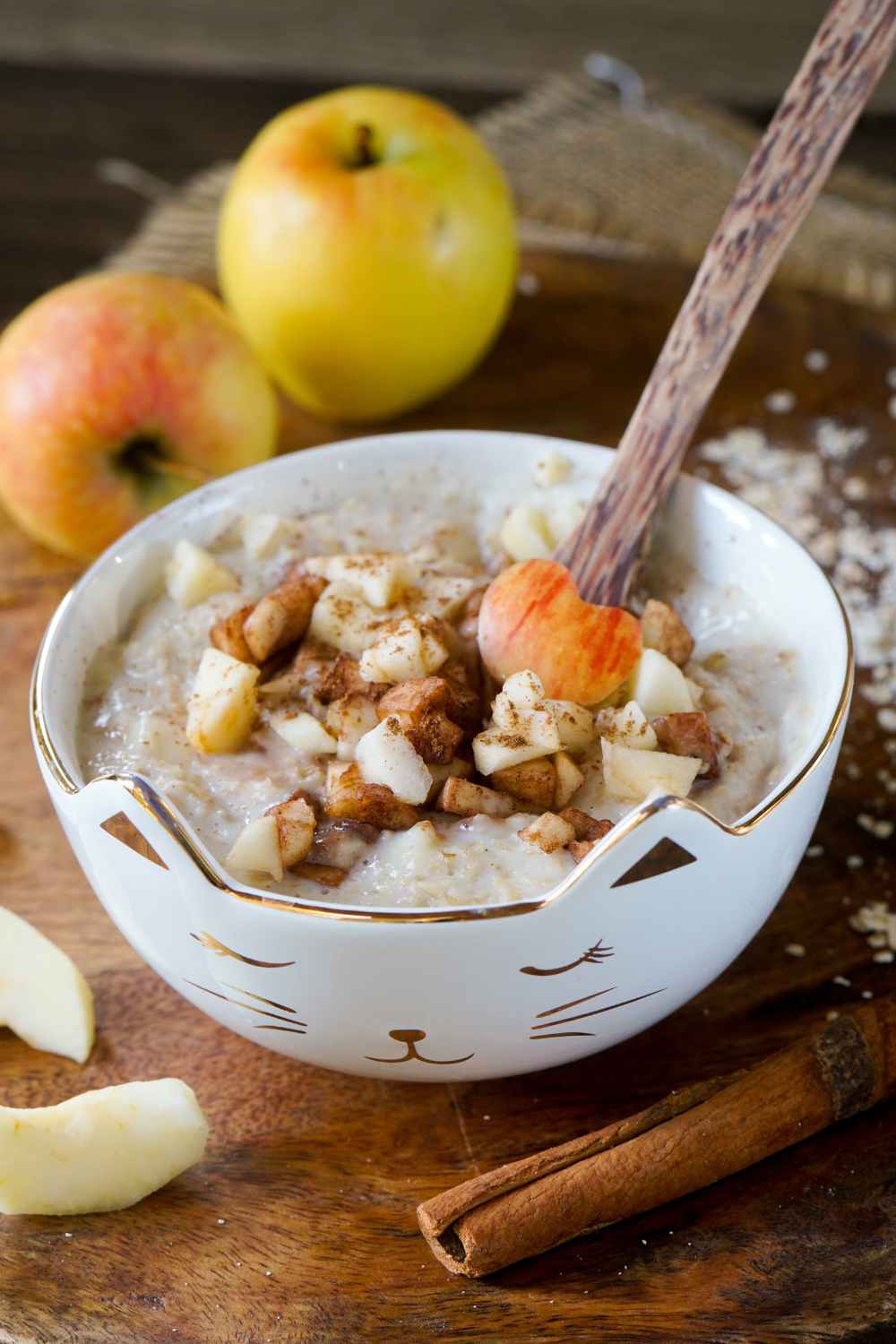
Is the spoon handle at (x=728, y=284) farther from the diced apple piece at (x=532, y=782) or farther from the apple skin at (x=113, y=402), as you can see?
the apple skin at (x=113, y=402)

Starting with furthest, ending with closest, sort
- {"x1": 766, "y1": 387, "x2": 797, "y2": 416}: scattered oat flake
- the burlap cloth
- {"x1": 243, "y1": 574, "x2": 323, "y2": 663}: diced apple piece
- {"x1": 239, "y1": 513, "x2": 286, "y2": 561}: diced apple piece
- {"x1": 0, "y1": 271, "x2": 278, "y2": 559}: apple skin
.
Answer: the burlap cloth < {"x1": 766, "y1": 387, "x2": 797, "y2": 416}: scattered oat flake < {"x1": 0, "y1": 271, "x2": 278, "y2": 559}: apple skin < {"x1": 239, "y1": 513, "x2": 286, "y2": 561}: diced apple piece < {"x1": 243, "y1": 574, "x2": 323, "y2": 663}: diced apple piece

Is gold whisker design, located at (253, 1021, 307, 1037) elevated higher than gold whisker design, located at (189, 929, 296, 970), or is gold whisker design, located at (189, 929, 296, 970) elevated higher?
gold whisker design, located at (189, 929, 296, 970)

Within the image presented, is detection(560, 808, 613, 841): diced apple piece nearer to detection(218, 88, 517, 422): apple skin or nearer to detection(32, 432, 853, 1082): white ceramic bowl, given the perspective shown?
detection(32, 432, 853, 1082): white ceramic bowl

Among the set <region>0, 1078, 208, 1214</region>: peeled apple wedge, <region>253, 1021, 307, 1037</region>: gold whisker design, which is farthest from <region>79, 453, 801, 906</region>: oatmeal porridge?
<region>0, 1078, 208, 1214</region>: peeled apple wedge

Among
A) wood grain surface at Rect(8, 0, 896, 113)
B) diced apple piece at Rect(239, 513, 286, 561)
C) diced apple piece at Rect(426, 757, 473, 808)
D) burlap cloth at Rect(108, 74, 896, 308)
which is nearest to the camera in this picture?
diced apple piece at Rect(426, 757, 473, 808)

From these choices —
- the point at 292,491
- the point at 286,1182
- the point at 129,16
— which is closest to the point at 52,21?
the point at 129,16

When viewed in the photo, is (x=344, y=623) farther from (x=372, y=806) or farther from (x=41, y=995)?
(x=41, y=995)
